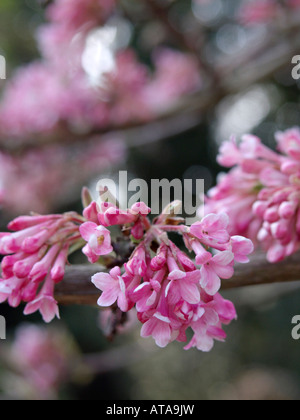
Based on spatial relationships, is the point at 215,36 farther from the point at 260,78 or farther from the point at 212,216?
the point at 212,216

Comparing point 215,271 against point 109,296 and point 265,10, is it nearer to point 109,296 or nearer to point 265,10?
point 109,296

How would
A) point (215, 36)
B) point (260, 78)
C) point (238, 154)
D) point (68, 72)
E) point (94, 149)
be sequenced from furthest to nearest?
point (215, 36) < point (94, 149) < point (68, 72) < point (260, 78) < point (238, 154)

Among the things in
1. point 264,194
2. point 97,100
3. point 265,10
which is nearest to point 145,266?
point 264,194

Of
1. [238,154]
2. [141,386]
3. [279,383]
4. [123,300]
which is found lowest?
[141,386]

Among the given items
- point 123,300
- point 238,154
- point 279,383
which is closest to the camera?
point 123,300

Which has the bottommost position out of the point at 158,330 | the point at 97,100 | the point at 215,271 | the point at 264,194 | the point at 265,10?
the point at 158,330

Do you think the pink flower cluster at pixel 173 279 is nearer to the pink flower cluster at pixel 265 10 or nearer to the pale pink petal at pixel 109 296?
the pale pink petal at pixel 109 296
